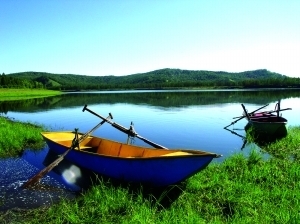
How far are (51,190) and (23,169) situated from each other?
13.0ft

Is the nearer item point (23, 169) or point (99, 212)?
point (99, 212)

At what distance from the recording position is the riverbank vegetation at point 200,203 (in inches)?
327

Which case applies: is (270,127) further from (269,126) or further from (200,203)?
(200,203)

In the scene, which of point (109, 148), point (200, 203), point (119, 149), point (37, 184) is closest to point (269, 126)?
point (119, 149)

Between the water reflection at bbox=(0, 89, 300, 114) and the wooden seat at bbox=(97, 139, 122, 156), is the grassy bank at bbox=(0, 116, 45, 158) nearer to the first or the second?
the wooden seat at bbox=(97, 139, 122, 156)

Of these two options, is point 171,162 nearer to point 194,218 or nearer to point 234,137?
point 194,218

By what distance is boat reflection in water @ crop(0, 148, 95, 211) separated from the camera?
11.0 m

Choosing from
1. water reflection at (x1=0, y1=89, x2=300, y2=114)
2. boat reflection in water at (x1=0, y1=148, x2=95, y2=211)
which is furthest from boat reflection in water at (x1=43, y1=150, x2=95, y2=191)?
water reflection at (x1=0, y1=89, x2=300, y2=114)

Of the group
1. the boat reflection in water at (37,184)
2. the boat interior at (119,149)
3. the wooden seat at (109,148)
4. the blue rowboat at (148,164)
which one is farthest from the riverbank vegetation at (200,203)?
the wooden seat at (109,148)

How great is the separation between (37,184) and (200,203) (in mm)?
7813

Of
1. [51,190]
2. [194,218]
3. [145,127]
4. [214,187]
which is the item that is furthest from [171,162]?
[145,127]

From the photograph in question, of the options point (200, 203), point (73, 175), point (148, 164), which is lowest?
point (73, 175)

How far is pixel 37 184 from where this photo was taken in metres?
12.9

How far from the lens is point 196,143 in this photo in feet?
72.1
